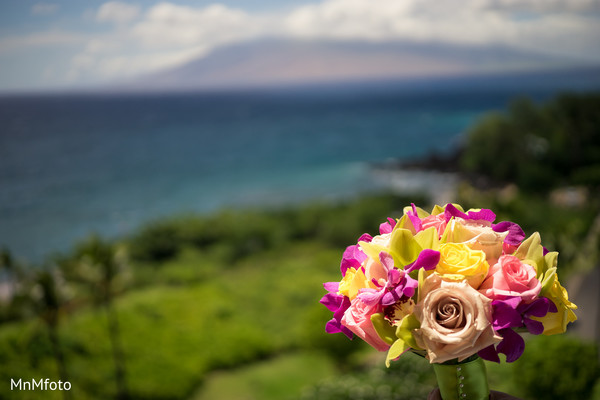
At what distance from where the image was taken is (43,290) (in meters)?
4.21

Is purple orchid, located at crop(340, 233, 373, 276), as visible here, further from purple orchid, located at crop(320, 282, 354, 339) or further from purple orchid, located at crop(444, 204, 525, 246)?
purple orchid, located at crop(444, 204, 525, 246)

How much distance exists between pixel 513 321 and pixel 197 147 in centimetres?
1273

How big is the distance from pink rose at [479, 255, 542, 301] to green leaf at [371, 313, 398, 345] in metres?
0.14

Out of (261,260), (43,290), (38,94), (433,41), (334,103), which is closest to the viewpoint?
(43,290)

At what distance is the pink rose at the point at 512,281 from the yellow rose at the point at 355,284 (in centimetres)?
17

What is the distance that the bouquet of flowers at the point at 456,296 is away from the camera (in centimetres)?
74

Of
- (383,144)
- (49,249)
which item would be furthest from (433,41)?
(49,249)

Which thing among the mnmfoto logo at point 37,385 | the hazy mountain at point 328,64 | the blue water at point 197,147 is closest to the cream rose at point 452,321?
the mnmfoto logo at point 37,385

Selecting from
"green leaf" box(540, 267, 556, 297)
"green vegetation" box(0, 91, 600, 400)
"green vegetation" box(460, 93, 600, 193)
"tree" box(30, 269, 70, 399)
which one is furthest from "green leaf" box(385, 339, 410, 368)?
"green vegetation" box(460, 93, 600, 193)

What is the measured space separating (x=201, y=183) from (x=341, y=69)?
14.3 feet

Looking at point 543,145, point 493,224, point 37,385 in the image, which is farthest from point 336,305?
point 543,145

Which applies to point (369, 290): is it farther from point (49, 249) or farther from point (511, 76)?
point (511, 76)

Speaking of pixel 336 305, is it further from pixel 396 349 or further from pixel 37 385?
pixel 37 385

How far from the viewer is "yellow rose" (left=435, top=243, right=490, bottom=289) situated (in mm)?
751
